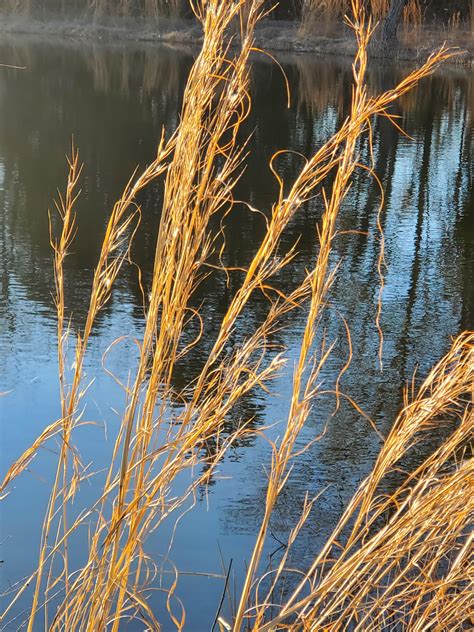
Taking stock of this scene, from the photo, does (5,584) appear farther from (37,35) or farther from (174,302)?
(37,35)

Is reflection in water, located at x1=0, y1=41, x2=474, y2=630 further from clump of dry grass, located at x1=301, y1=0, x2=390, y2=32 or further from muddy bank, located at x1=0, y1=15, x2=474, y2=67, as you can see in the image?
clump of dry grass, located at x1=301, y1=0, x2=390, y2=32

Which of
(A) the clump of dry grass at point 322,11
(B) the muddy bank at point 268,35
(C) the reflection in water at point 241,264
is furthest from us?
(A) the clump of dry grass at point 322,11

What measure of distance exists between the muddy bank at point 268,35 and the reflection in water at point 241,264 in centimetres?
480

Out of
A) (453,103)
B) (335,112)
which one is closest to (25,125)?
(335,112)

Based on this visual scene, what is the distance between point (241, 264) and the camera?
5555mm

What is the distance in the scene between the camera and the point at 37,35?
18.6 m

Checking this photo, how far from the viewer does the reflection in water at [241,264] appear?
122 inches

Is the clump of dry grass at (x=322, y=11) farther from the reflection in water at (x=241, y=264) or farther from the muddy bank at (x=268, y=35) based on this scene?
the reflection in water at (x=241, y=264)

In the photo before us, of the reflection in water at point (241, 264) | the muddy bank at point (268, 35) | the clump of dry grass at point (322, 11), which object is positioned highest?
the clump of dry grass at point (322, 11)

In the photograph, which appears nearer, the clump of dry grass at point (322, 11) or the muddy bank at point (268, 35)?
the muddy bank at point (268, 35)

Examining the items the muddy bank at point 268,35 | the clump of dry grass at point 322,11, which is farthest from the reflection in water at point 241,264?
the clump of dry grass at point 322,11

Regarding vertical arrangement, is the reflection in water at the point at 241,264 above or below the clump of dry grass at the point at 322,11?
below

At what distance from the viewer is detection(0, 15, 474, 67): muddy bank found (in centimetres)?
1677

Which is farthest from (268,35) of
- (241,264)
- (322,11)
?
(241,264)
